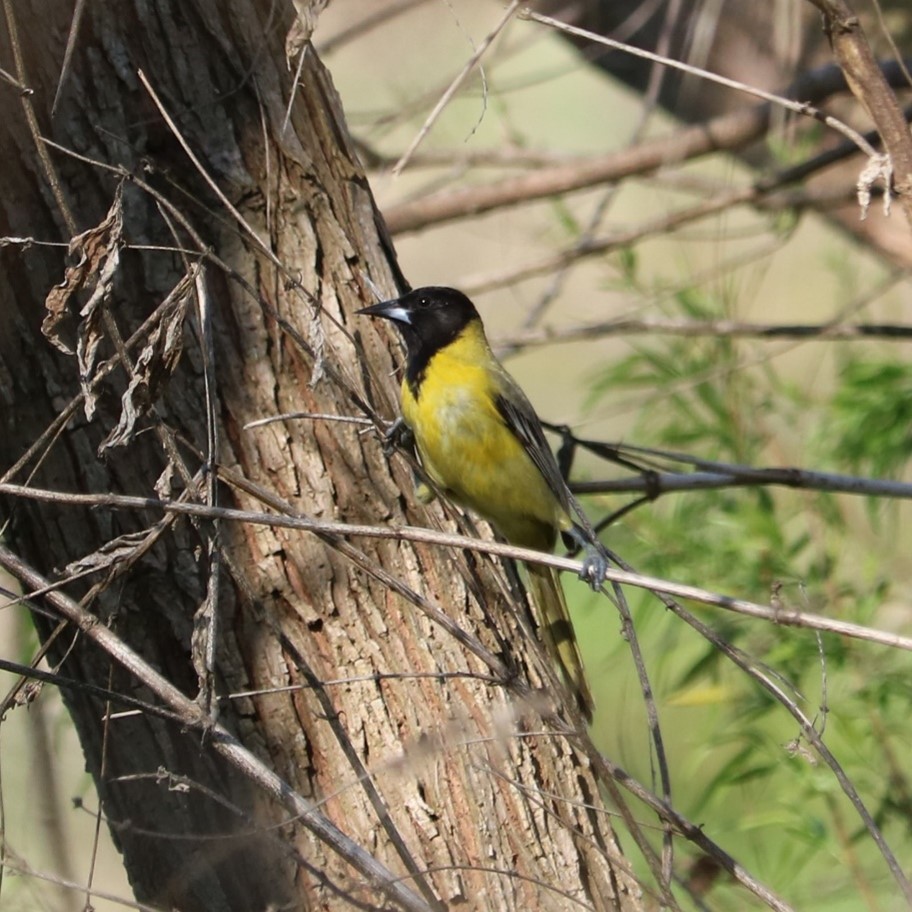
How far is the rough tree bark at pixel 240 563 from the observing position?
8.55 feet

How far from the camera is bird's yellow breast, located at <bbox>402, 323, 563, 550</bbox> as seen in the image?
363cm

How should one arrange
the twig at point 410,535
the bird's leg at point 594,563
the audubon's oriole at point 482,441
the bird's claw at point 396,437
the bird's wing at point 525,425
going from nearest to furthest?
the twig at point 410,535, the bird's leg at point 594,563, the bird's claw at point 396,437, the audubon's oriole at point 482,441, the bird's wing at point 525,425

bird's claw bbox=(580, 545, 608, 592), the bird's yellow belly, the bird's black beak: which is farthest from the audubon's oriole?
bird's claw bbox=(580, 545, 608, 592)

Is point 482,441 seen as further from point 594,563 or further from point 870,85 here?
point 870,85

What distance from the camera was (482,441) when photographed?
3760mm

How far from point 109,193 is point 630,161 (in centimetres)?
286

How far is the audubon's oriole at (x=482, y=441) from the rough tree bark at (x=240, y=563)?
2.32 feet

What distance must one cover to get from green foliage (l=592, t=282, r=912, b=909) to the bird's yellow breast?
0.78m

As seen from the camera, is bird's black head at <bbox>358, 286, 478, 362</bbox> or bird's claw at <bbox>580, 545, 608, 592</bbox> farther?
bird's black head at <bbox>358, 286, 478, 362</bbox>

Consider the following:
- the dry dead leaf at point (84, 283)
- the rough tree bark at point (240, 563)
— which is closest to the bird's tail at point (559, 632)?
the rough tree bark at point (240, 563)

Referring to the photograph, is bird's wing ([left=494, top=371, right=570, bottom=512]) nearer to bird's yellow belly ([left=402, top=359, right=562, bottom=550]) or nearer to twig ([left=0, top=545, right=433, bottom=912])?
bird's yellow belly ([left=402, top=359, right=562, bottom=550])

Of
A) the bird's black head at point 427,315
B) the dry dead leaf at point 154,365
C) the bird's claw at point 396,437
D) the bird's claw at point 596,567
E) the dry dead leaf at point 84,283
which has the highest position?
the dry dead leaf at point 84,283

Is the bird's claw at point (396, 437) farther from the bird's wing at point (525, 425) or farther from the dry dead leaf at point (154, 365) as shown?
the dry dead leaf at point (154, 365)

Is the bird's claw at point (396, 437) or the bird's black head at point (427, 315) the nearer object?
the bird's claw at point (396, 437)
